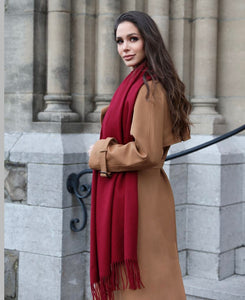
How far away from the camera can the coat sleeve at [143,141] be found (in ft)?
7.21

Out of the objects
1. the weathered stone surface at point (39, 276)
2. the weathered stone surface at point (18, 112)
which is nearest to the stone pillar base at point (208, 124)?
the weathered stone surface at point (18, 112)

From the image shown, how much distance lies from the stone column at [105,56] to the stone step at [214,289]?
1271 mm

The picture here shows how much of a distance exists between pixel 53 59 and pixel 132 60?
1.57m

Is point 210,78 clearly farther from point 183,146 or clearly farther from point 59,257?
point 59,257

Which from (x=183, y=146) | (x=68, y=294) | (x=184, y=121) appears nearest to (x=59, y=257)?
(x=68, y=294)

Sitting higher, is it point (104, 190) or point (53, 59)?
point (53, 59)

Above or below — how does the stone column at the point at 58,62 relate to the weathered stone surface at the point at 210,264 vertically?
above

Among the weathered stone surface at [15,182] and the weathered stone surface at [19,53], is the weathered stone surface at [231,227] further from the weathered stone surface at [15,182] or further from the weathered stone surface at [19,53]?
the weathered stone surface at [19,53]

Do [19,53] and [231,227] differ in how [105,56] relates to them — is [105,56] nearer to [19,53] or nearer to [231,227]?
[19,53]

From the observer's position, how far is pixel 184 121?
235cm

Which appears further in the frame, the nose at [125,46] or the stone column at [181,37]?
the stone column at [181,37]

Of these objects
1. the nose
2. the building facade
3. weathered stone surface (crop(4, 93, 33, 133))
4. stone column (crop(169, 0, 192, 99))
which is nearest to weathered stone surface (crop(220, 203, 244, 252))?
the building facade

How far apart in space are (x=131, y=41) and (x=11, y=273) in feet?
7.12

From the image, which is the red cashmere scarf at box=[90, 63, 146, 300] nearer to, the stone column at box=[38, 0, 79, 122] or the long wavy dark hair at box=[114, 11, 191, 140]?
the long wavy dark hair at box=[114, 11, 191, 140]
